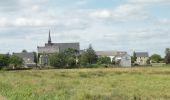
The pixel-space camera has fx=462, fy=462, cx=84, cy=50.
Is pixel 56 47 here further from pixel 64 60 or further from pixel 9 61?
pixel 9 61

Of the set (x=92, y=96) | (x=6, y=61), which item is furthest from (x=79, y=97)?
(x=6, y=61)

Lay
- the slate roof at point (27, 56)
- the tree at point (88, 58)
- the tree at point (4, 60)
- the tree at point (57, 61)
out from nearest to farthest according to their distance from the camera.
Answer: the tree at point (4, 60) → the tree at point (57, 61) → the tree at point (88, 58) → the slate roof at point (27, 56)

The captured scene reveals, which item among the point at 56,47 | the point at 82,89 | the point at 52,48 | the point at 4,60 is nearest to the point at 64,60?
the point at 4,60

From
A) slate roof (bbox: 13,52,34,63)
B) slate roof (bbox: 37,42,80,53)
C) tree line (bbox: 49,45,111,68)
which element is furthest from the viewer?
slate roof (bbox: 37,42,80,53)

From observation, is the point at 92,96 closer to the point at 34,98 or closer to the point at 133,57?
the point at 34,98

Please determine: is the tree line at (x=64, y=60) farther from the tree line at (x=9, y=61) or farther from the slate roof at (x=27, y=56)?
the slate roof at (x=27, y=56)

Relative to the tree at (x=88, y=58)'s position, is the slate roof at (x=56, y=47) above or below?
above

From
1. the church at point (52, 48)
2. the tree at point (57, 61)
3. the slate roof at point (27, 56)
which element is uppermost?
the church at point (52, 48)

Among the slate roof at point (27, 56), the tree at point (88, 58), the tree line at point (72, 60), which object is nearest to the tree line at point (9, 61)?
the tree line at point (72, 60)

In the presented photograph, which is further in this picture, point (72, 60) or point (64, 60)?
point (72, 60)

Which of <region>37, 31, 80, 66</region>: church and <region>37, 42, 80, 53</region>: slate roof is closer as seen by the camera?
<region>37, 31, 80, 66</region>: church

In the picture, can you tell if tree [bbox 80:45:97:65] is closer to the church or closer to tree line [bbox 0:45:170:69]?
tree line [bbox 0:45:170:69]

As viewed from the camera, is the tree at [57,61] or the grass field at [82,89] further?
the tree at [57,61]

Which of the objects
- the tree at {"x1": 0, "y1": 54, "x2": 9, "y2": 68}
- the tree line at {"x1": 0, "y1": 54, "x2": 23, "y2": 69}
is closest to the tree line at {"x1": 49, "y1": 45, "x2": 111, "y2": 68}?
the tree line at {"x1": 0, "y1": 54, "x2": 23, "y2": 69}
